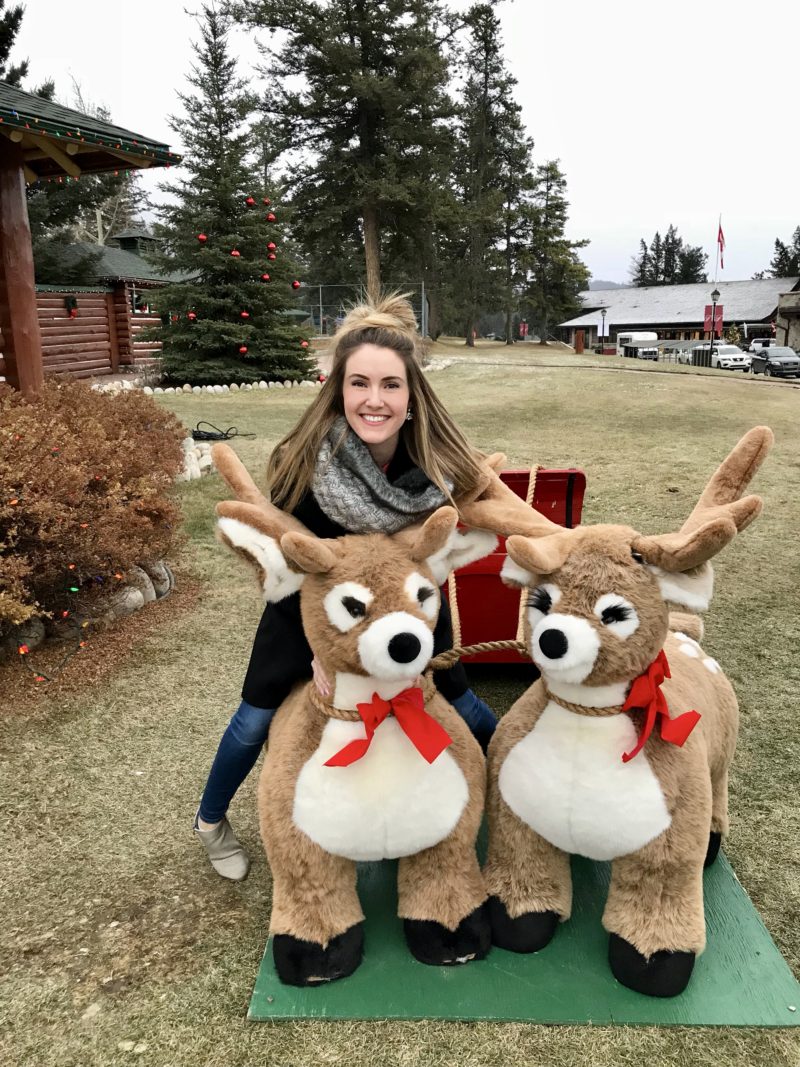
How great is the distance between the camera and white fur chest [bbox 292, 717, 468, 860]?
73.7 inches

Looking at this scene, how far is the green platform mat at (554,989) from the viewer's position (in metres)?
1.86

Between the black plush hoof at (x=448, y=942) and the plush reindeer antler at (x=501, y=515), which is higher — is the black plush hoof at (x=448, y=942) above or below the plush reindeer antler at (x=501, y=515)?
below

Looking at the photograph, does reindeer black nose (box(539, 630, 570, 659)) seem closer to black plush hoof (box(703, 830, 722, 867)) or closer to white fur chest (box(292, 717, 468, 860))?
white fur chest (box(292, 717, 468, 860))

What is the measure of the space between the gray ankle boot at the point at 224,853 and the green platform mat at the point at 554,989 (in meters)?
0.37

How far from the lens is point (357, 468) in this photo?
2.06 m

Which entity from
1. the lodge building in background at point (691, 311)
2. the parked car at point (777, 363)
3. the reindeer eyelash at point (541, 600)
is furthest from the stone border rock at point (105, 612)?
the lodge building in background at point (691, 311)

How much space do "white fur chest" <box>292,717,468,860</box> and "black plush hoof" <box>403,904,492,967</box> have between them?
0.25 metres

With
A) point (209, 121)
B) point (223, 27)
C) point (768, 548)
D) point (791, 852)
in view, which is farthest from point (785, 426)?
point (223, 27)

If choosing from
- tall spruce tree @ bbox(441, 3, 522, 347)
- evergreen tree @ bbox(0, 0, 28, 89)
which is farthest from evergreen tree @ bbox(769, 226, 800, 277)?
evergreen tree @ bbox(0, 0, 28, 89)

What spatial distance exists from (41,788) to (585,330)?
5463 cm

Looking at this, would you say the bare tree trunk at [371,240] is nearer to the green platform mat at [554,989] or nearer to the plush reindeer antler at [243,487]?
the plush reindeer antler at [243,487]

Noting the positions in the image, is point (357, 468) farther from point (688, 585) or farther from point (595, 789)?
point (595, 789)

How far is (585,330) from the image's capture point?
53.3 metres

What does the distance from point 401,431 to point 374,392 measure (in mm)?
207
